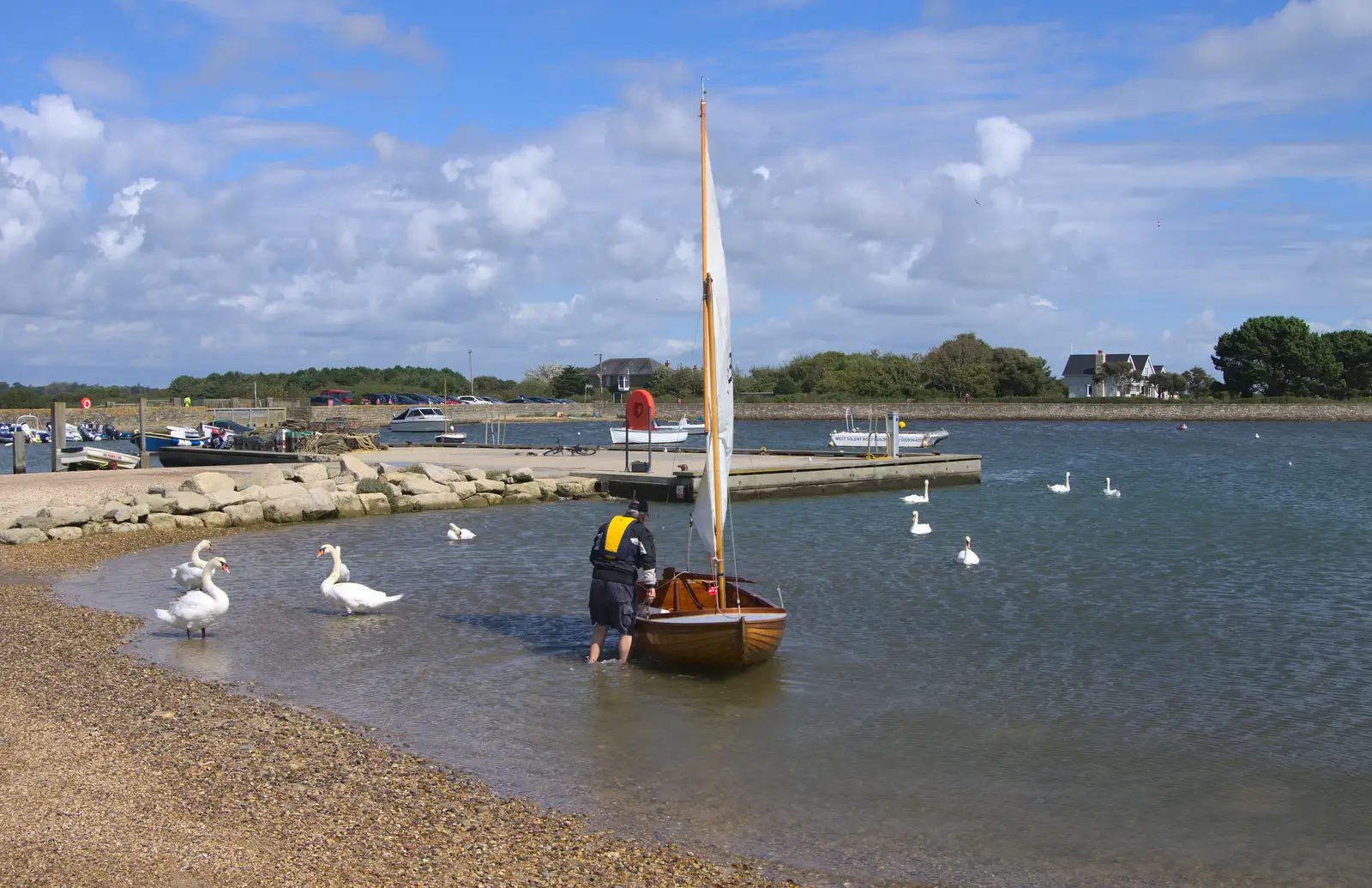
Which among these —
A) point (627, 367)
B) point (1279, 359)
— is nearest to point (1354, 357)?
point (1279, 359)

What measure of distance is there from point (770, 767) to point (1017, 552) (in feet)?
50.9

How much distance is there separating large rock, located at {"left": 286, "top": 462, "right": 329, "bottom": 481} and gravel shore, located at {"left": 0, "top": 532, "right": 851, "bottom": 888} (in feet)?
69.5

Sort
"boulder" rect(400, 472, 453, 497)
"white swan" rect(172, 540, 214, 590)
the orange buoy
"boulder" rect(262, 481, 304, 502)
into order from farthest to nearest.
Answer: the orange buoy, "boulder" rect(400, 472, 453, 497), "boulder" rect(262, 481, 304, 502), "white swan" rect(172, 540, 214, 590)

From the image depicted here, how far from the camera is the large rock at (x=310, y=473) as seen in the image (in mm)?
32625

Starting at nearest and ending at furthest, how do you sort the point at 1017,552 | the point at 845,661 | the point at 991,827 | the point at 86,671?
the point at 991,827 < the point at 86,671 < the point at 845,661 < the point at 1017,552

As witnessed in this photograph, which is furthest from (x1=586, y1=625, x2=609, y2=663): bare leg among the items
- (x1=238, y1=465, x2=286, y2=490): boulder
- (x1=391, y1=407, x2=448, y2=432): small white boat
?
(x1=391, y1=407, x2=448, y2=432): small white boat

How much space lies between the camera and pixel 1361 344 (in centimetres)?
11756

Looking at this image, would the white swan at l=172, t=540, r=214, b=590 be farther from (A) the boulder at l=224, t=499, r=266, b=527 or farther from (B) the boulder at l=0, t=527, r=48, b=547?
(A) the boulder at l=224, t=499, r=266, b=527

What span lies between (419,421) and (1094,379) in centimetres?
8814

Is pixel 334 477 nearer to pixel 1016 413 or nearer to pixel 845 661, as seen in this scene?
pixel 845 661

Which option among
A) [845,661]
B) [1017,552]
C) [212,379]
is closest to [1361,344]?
[1017,552]

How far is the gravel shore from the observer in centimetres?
700

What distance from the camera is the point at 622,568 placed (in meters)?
12.7

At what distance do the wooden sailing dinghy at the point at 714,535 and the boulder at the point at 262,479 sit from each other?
19049 mm
